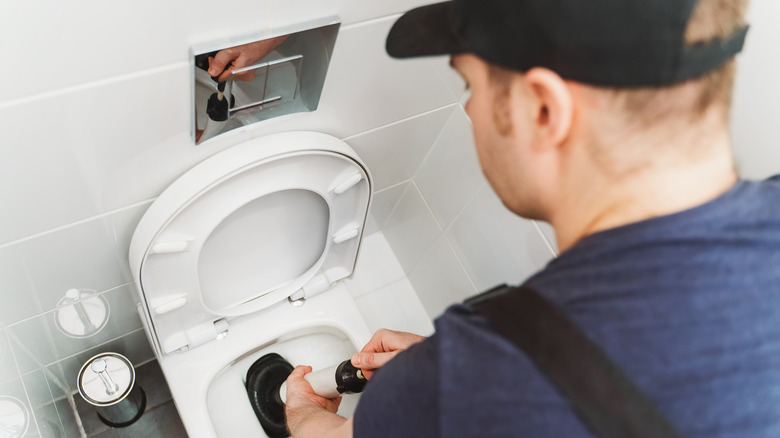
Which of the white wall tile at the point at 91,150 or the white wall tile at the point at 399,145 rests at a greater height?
the white wall tile at the point at 91,150

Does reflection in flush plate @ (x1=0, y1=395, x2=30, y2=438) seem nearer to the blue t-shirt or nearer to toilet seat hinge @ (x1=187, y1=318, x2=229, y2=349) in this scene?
toilet seat hinge @ (x1=187, y1=318, x2=229, y2=349)

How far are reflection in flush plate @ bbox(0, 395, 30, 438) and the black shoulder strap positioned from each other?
658mm

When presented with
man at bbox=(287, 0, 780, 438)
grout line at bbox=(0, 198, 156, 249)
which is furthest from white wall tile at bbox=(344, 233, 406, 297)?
man at bbox=(287, 0, 780, 438)

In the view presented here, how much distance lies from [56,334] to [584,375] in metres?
0.99

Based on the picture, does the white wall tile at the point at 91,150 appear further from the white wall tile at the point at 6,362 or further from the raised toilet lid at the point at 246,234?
the white wall tile at the point at 6,362

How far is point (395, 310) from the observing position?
147 cm

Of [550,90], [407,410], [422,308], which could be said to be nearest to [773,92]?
[550,90]

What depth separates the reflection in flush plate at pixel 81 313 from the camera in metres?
0.97

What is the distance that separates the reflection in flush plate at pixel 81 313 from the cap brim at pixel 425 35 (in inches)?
27.9

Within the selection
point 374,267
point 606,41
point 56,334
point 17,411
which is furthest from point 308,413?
point 606,41

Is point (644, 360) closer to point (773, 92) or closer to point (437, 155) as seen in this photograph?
point (773, 92)

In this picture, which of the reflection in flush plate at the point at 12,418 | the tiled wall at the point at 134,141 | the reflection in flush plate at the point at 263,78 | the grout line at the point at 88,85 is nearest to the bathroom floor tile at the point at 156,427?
the tiled wall at the point at 134,141

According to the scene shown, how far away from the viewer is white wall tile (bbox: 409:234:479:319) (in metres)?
1.27

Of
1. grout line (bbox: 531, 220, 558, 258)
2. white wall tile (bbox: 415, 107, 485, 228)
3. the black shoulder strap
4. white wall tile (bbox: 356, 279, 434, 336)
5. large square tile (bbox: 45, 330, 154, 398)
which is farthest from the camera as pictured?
white wall tile (bbox: 356, 279, 434, 336)
